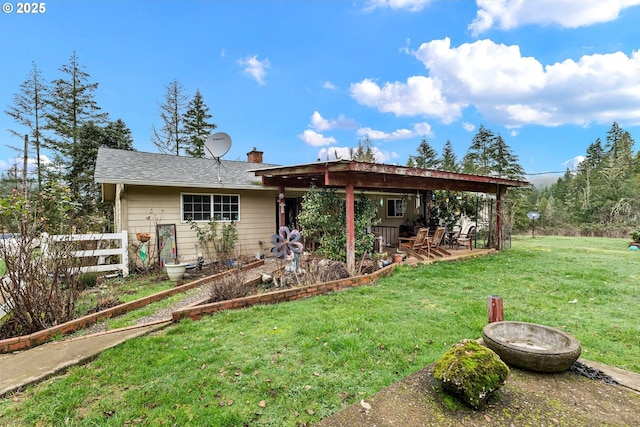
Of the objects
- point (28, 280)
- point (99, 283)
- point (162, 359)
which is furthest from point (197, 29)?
point (162, 359)

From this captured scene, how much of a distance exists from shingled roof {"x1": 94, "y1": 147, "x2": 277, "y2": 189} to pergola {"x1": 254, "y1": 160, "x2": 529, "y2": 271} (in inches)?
50.3

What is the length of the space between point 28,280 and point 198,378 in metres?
2.80

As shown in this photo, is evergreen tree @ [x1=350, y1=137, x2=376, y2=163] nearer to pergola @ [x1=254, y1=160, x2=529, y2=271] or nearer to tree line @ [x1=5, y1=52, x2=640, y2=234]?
tree line @ [x1=5, y1=52, x2=640, y2=234]

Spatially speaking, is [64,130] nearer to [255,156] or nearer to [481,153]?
[255,156]

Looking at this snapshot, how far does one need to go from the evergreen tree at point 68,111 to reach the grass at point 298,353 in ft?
65.6

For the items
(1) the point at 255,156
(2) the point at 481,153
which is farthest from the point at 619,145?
(1) the point at 255,156

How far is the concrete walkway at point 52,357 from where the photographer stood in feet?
9.40

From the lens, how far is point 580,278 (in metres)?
6.57

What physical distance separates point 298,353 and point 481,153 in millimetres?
29735

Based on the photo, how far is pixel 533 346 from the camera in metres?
2.90

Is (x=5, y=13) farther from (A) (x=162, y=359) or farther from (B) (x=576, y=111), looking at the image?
(B) (x=576, y=111)

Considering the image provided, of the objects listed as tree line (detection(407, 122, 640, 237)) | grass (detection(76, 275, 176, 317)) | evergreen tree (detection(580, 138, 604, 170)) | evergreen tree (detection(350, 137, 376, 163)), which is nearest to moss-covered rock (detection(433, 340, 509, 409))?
grass (detection(76, 275, 176, 317))

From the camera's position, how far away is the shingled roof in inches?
294

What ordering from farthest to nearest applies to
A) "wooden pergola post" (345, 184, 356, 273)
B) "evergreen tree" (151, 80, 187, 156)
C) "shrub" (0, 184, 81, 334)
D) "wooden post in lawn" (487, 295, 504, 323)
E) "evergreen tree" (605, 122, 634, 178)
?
"evergreen tree" (605, 122, 634, 178), "evergreen tree" (151, 80, 187, 156), "wooden pergola post" (345, 184, 356, 273), "shrub" (0, 184, 81, 334), "wooden post in lawn" (487, 295, 504, 323)
